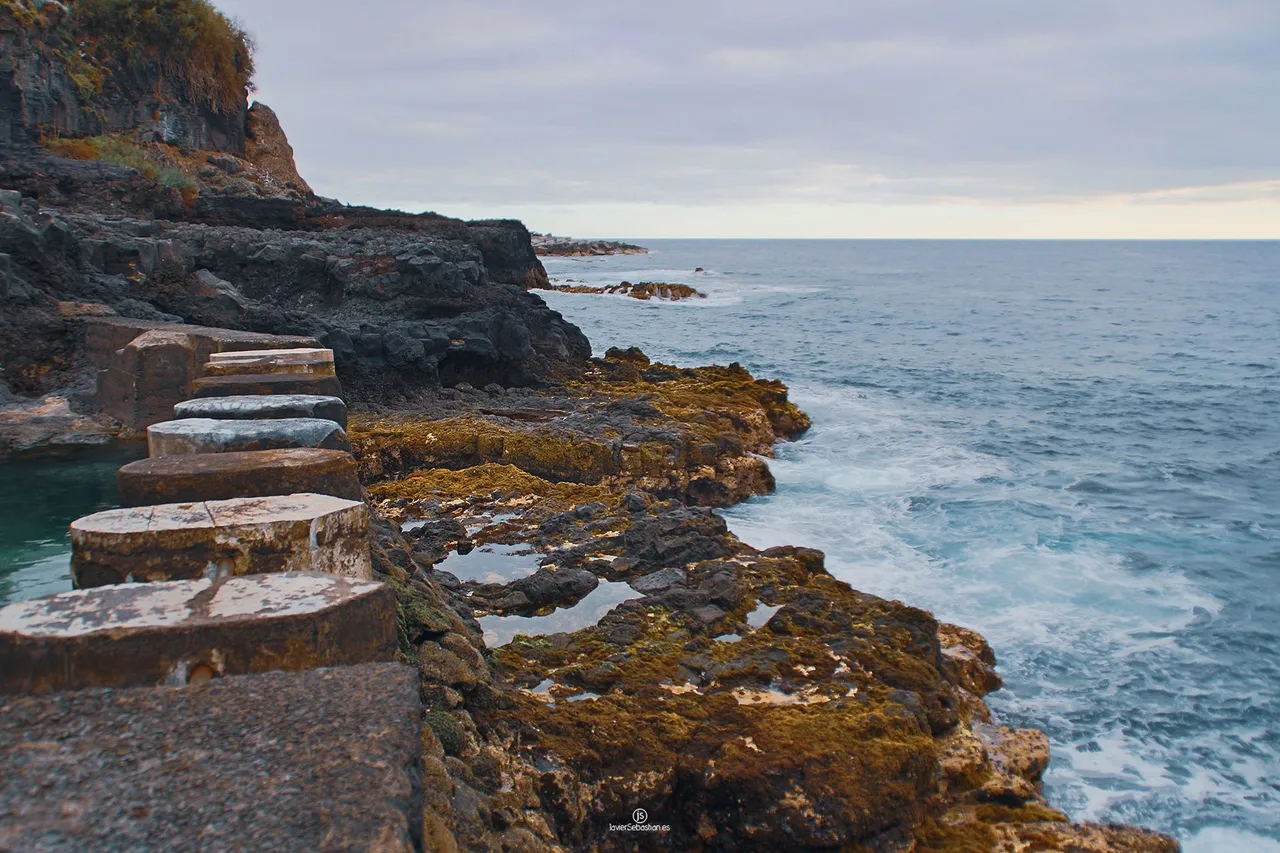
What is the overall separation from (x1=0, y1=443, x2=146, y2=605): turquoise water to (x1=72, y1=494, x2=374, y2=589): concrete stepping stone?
46.4 inches

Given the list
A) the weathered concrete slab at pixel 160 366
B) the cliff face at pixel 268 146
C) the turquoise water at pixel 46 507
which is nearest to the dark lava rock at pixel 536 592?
the weathered concrete slab at pixel 160 366

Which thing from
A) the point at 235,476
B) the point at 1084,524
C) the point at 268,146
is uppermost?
the point at 268,146

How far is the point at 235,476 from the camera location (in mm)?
4027

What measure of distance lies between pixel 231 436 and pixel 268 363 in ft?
6.01

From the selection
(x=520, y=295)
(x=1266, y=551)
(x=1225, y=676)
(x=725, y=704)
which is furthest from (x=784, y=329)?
(x=725, y=704)

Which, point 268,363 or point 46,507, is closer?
point 46,507

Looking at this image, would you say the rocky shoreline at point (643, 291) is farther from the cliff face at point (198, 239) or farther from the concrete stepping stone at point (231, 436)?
the concrete stepping stone at point (231, 436)

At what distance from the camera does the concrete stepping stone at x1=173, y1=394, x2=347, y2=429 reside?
512 centimetres

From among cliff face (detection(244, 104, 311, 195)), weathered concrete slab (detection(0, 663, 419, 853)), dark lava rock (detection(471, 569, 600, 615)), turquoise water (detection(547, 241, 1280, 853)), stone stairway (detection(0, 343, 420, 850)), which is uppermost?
cliff face (detection(244, 104, 311, 195))

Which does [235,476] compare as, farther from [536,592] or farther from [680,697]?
[536,592]

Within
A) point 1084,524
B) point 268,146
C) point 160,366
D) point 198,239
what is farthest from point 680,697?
point 268,146

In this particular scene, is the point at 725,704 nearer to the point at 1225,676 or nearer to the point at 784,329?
the point at 1225,676

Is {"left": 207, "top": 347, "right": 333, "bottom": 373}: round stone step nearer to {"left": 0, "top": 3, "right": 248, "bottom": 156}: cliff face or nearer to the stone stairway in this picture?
the stone stairway

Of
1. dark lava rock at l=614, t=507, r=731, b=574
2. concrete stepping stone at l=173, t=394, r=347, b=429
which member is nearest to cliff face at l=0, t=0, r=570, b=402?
concrete stepping stone at l=173, t=394, r=347, b=429
